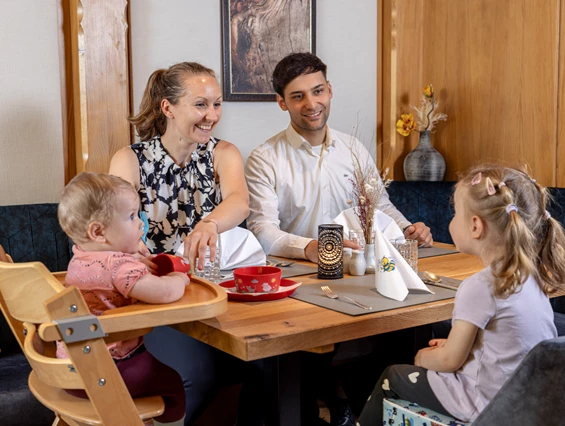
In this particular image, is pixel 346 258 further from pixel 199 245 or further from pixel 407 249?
pixel 199 245

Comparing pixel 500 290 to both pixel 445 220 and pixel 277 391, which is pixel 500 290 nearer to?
pixel 277 391

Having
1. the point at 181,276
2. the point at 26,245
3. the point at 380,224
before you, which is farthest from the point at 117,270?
the point at 26,245

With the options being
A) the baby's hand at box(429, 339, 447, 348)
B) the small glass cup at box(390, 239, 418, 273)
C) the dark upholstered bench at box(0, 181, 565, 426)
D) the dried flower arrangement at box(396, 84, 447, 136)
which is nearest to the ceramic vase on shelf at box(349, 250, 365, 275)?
the small glass cup at box(390, 239, 418, 273)

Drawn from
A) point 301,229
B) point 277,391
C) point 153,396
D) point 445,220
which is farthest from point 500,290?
point 445,220

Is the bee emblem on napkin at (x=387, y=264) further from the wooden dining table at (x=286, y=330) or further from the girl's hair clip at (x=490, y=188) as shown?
the girl's hair clip at (x=490, y=188)

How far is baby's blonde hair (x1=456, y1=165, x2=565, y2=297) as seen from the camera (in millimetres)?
1570

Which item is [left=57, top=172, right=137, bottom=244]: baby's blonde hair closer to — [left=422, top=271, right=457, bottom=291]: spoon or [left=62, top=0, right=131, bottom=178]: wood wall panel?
[left=422, top=271, right=457, bottom=291]: spoon

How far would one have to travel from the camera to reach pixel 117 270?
1.58 m

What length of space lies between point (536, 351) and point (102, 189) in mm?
990

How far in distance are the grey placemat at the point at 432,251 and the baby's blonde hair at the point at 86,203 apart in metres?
1.27

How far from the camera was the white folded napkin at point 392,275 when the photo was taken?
1892mm

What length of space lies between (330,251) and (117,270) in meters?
0.76

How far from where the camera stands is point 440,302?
1.86 metres

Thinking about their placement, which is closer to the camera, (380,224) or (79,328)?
(79,328)
